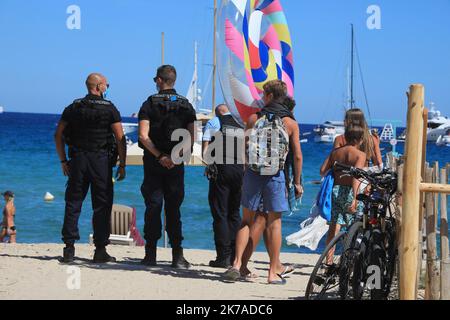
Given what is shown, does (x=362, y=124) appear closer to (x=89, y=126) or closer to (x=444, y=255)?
(x=444, y=255)

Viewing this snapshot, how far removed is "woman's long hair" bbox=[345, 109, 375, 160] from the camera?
718cm

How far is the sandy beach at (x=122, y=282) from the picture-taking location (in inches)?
246

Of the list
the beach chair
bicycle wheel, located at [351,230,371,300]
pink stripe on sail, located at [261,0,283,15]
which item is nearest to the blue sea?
bicycle wheel, located at [351,230,371,300]

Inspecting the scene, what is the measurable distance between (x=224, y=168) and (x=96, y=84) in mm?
1486

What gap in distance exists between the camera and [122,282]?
675cm

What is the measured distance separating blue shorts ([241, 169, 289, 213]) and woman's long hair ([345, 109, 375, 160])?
87cm

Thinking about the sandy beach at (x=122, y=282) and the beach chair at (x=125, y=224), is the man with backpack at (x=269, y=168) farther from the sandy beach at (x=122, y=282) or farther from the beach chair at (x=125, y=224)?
the beach chair at (x=125, y=224)

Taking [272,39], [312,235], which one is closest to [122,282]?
[272,39]

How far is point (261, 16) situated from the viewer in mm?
8703

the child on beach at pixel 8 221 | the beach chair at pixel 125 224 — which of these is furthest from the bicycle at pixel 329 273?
the child on beach at pixel 8 221

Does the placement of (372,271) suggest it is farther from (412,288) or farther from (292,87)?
(292,87)

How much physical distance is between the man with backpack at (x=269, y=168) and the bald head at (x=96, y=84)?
1.65 m
